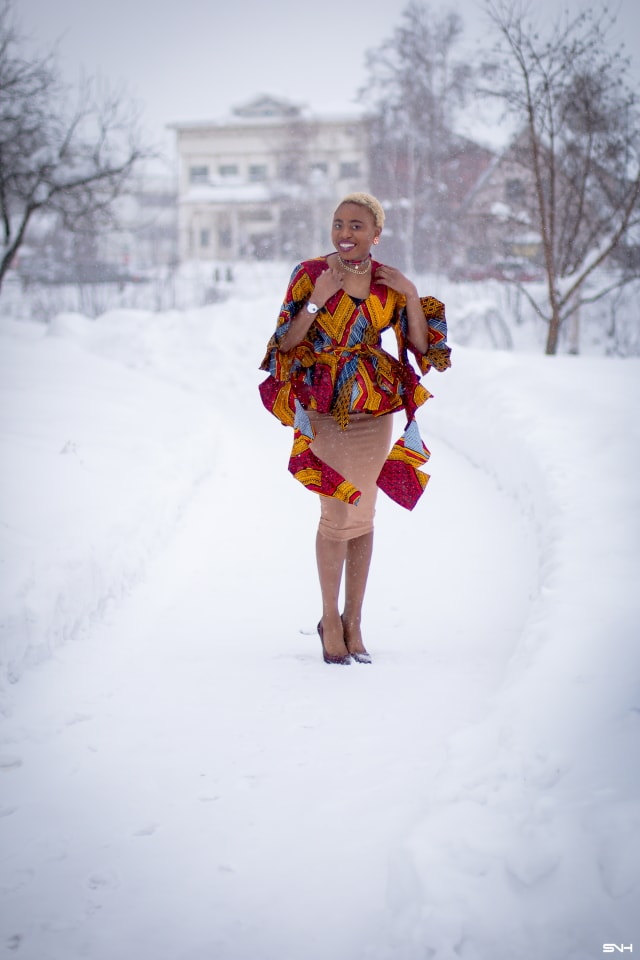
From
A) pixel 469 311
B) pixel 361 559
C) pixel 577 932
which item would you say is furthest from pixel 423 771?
pixel 469 311

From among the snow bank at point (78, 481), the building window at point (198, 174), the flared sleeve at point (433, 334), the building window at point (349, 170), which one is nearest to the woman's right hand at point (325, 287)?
the flared sleeve at point (433, 334)

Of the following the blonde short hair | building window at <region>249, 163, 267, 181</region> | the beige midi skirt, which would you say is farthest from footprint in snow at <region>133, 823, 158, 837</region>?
building window at <region>249, 163, 267, 181</region>

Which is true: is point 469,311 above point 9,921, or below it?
above

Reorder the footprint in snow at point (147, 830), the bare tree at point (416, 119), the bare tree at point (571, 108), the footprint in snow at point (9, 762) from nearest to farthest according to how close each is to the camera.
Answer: the footprint in snow at point (147, 830), the footprint in snow at point (9, 762), the bare tree at point (571, 108), the bare tree at point (416, 119)

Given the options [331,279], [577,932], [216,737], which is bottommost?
[216,737]

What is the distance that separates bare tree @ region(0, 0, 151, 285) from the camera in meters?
10.3

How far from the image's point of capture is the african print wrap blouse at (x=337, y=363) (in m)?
2.63

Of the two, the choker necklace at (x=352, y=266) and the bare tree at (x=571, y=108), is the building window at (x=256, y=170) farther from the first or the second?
the choker necklace at (x=352, y=266)

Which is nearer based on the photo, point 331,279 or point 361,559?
point 331,279

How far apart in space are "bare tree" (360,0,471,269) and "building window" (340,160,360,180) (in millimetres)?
4615

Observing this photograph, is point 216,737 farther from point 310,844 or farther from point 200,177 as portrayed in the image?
point 200,177

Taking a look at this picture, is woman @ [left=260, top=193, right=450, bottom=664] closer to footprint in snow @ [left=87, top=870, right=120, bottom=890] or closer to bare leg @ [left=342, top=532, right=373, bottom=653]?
bare leg @ [left=342, top=532, right=373, bottom=653]

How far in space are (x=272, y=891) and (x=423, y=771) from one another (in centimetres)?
58

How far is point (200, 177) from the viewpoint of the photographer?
4044cm
